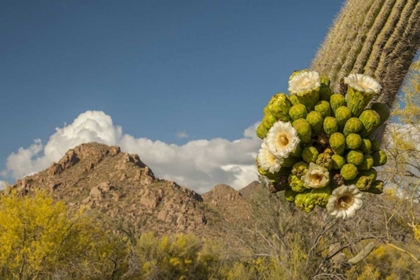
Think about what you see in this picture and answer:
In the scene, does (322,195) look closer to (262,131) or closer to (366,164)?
(366,164)

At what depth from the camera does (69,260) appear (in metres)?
13.2

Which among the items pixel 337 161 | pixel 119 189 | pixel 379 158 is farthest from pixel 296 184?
pixel 119 189

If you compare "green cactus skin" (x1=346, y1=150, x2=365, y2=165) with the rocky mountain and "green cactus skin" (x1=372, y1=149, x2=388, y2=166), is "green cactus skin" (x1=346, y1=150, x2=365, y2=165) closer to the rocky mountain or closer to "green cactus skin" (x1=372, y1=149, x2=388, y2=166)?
"green cactus skin" (x1=372, y1=149, x2=388, y2=166)

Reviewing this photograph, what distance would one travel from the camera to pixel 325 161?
75.6 inches

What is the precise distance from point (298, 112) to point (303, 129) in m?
0.10

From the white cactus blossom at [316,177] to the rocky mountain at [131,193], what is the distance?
1617 inches

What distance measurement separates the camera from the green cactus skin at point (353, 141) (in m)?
1.92

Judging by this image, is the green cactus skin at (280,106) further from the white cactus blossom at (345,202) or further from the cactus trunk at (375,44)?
the cactus trunk at (375,44)

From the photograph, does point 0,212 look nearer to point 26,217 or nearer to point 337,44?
point 26,217

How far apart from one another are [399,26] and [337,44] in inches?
15.3

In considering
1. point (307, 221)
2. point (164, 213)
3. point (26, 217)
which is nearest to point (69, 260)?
point (26, 217)

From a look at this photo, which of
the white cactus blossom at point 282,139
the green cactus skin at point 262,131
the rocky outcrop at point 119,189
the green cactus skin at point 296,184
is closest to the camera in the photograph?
the white cactus blossom at point 282,139

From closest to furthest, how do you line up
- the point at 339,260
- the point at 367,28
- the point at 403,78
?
the point at 403,78
the point at 367,28
the point at 339,260

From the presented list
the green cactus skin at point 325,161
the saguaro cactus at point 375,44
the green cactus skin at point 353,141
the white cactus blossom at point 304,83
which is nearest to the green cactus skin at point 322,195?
the green cactus skin at point 325,161
